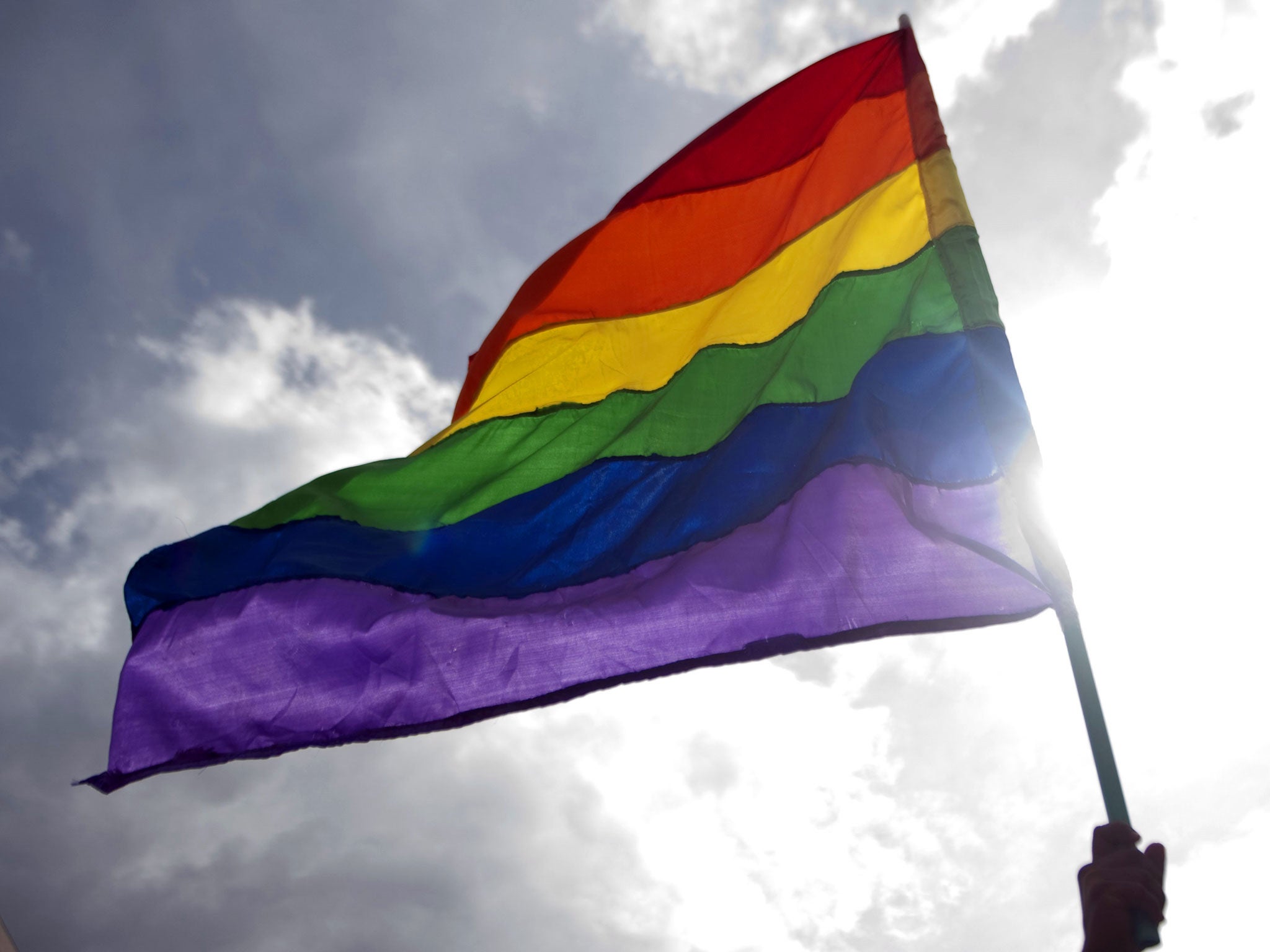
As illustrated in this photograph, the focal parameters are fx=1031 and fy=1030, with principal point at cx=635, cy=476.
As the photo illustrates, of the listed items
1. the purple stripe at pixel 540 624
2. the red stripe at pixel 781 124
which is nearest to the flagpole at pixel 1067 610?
the purple stripe at pixel 540 624

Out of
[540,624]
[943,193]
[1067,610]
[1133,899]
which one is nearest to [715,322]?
[943,193]

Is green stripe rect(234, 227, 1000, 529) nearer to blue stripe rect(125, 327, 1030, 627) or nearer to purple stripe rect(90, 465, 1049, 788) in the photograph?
blue stripe rect(125, 327, 1030, 627)

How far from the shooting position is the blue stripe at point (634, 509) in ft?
16.2

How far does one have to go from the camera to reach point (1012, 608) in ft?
14.3

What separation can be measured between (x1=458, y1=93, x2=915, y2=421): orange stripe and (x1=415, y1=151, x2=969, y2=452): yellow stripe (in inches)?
3.9

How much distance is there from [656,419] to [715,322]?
787 millimetres

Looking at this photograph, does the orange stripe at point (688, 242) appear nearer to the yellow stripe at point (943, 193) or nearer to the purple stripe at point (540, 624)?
the yellow stripe at point (943, 193)

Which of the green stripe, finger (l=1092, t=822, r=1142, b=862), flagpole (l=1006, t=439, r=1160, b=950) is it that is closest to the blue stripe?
the green stripe

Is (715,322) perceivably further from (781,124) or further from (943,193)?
(943,193)

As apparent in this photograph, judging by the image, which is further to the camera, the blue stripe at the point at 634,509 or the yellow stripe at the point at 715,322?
the yellow stripe at the point at 715,322

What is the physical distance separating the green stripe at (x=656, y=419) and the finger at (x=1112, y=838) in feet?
8.43

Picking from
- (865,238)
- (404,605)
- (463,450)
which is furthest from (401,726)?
(865,238)

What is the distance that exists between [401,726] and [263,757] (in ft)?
2.70

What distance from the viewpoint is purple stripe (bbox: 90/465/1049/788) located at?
4.62 meters
